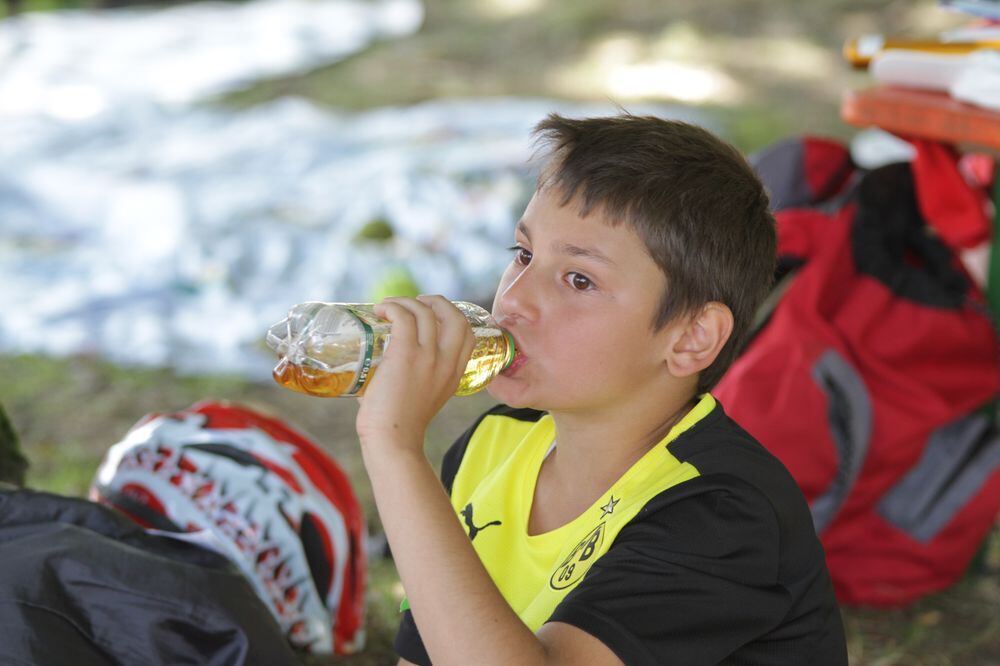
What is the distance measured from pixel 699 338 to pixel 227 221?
335cm

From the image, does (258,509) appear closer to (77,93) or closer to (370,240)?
(370,240)

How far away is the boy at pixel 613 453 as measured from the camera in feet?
3.73

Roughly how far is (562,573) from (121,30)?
23.4 ft

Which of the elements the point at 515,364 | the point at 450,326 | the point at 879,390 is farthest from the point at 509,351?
the point at 879,390

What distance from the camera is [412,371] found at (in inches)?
45.8

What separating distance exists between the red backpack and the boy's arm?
1.20 meters

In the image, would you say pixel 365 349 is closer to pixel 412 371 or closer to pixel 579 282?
pixel 412 371

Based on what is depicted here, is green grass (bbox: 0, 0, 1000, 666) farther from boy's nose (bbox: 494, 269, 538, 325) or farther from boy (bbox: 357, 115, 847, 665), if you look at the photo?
boy's nose (bbox: 494, 269, 538, 325)

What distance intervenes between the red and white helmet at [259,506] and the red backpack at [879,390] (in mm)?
808

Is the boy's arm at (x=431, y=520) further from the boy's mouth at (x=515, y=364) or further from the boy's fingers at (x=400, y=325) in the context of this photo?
the boy's mouth at (x=515, y=364)

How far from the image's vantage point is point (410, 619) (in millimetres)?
→ 1480

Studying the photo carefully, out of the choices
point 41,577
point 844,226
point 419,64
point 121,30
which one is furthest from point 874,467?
point 121,30

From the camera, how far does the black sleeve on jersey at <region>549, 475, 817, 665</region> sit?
1.14 m

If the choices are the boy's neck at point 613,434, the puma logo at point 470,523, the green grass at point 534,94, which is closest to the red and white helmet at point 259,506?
the green grass at point 534,94
